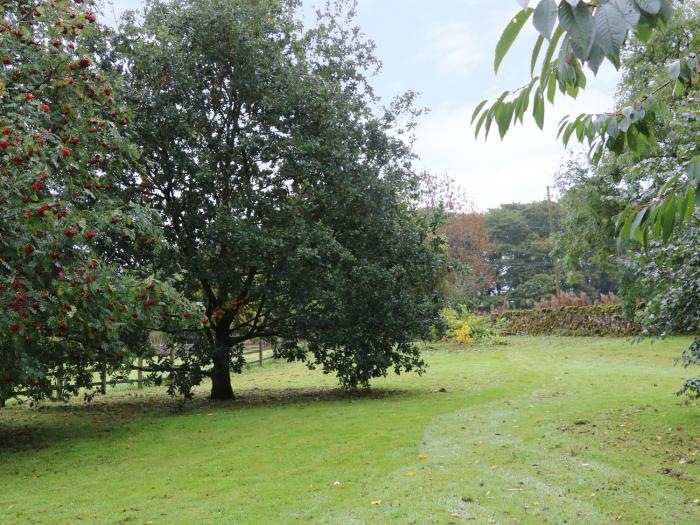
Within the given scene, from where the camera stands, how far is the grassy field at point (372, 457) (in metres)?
5.19

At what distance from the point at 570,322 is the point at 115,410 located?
22.3 metres

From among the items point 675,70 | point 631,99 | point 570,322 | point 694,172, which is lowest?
point 570,322

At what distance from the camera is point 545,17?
1208 mm

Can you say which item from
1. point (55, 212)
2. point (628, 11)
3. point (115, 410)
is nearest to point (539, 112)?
point (628, 11)

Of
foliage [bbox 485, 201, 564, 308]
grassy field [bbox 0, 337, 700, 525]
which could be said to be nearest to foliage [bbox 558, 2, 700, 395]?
grassy field [bbox 0, 337, 700, 525]

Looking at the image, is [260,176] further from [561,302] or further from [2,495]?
[561,302]

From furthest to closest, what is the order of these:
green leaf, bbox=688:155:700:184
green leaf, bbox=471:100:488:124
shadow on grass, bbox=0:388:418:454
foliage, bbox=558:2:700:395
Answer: shadow on grass, bbox=0:388:418:454 < foliage, bbox=558:2:700:395 < green leaf, bbox=471:100:488:124 < green leaf, bbox=688:155:700:184

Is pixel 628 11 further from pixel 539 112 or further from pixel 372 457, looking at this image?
pixel 372 457

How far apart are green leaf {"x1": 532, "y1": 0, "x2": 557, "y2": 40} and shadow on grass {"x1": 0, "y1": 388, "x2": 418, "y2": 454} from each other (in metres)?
9.34

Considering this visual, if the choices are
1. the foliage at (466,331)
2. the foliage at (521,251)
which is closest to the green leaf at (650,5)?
the foliage at (466,331)

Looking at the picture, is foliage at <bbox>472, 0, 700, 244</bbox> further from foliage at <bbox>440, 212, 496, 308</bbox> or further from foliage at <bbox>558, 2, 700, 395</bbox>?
foliage at <bbox>440, 212, 496, 308</bbox>

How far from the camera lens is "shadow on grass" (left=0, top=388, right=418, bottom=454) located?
32.3 ft

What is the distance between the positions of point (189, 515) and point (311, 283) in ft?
22.3

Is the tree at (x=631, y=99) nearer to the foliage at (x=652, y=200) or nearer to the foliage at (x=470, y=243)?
the foliage at (x=652, y=200)
